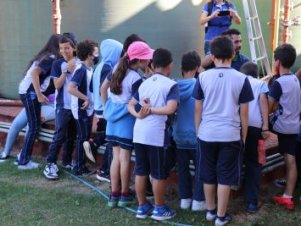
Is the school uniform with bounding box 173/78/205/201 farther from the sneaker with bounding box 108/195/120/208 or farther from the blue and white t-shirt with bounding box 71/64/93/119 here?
the blue and white t-shirt with bounding box 71/64/93/119

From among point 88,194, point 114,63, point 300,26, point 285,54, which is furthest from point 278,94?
point 300,26

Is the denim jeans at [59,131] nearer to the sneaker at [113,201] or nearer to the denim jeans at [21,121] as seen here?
the denim jeans at [21,121]

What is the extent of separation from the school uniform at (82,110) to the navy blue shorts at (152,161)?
135 centimetres

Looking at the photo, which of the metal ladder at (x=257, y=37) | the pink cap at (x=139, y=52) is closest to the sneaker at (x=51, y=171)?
the pink cap at (x=139, y=52)

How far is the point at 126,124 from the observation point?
5059mm

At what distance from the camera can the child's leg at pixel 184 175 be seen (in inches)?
199

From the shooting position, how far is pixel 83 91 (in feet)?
19.5

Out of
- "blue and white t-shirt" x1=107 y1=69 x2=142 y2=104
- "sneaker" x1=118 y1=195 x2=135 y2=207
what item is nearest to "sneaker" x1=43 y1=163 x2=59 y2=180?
"sneaker" x1=118 y1=195 x2=135 y2=207

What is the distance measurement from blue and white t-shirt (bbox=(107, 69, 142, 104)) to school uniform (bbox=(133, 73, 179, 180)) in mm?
209

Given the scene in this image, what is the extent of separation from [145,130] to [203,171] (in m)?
0.65

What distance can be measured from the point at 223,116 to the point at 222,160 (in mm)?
395

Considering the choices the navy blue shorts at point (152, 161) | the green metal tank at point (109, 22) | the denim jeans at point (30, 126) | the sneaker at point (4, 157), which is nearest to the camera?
the navy blue shorts at point (152, 161)

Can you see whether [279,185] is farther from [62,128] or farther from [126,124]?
[62,128]

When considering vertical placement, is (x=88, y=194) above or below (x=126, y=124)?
below
